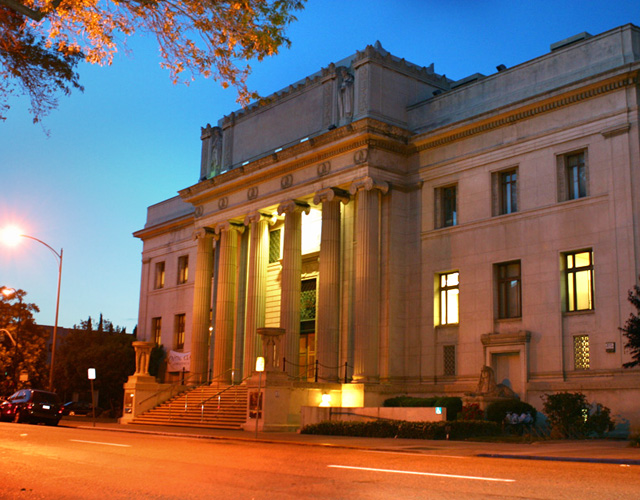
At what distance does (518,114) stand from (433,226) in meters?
6.59

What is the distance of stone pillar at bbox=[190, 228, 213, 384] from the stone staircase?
1932 millimetres

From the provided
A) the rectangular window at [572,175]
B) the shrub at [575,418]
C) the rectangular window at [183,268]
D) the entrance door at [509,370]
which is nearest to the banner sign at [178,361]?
the rectangular window at [183,268]

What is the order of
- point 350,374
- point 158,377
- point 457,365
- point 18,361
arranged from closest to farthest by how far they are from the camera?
point 457,365
point 350,374
point 158,377
point 18,361

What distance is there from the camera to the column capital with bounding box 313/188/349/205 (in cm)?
3775

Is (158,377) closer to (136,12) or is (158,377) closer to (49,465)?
(49,465)

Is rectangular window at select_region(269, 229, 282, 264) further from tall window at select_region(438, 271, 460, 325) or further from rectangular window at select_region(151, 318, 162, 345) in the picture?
rectangular window at select_region(151, 318, 162, 345)

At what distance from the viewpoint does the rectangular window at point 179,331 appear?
53375 mm

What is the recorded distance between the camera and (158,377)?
174 ft

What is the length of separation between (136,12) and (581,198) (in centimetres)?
2206

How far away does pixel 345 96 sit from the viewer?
38.8 m

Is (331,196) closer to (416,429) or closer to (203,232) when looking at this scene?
(203,232)

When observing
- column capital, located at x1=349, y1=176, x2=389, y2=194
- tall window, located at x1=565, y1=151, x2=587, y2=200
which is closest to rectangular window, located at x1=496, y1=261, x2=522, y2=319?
tall window, located at x1=565, y1=151, x2=587, y2=200

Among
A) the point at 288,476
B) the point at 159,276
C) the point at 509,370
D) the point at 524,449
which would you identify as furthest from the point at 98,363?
the point at 288,476

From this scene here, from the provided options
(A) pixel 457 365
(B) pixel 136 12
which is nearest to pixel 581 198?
(A) pixel 457 365
